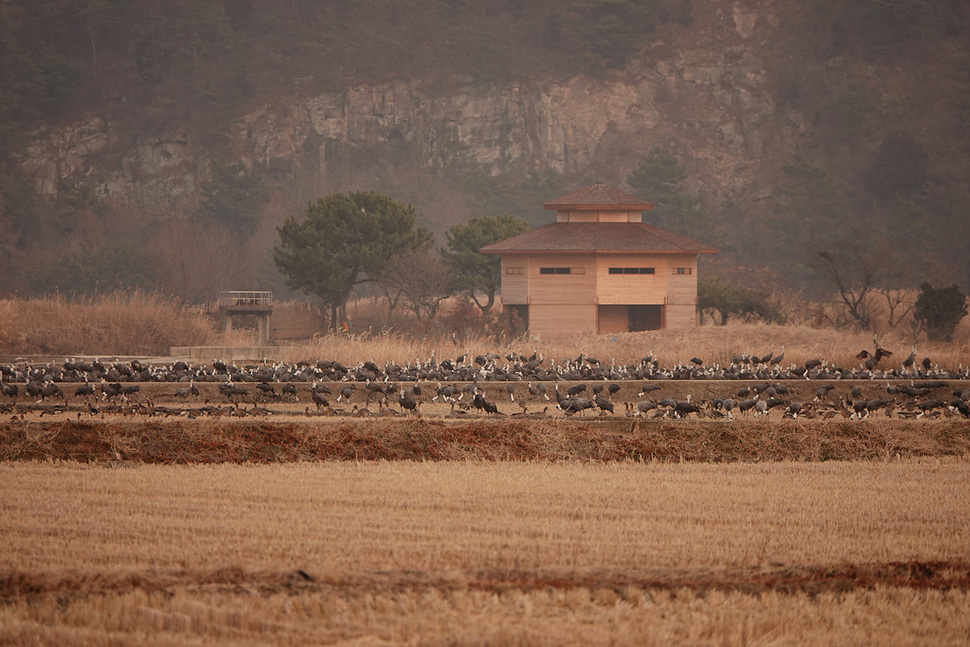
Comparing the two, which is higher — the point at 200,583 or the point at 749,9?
the point at 749,9

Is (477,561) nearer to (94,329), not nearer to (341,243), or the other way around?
(94,329)

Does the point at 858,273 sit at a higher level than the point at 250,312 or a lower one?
higher

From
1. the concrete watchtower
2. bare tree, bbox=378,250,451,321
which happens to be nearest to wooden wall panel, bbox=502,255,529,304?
bare tree, bbox=378,250,451,321

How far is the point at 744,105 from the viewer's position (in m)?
112

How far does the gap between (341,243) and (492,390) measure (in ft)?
107

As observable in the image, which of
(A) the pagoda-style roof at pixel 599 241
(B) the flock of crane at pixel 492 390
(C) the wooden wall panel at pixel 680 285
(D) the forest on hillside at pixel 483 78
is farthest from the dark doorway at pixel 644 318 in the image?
(D) the forest on hillside at pixel 483 78

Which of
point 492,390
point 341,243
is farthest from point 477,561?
point 341,243

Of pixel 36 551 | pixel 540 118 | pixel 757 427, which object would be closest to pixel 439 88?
pixel 540 118

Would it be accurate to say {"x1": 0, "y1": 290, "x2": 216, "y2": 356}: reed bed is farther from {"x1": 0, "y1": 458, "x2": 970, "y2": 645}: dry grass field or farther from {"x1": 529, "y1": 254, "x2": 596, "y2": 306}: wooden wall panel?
{"x1": 0, "y1": 458, "x2": 970, "y2": 645}: dry grass field

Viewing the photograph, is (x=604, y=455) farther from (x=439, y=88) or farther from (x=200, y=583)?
(x=439, y=88)

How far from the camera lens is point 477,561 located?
451 inches

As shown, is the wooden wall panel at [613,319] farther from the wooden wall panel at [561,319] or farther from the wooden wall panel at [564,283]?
the wooden wall panel at [564,283]

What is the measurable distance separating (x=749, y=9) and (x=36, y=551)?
396 feet

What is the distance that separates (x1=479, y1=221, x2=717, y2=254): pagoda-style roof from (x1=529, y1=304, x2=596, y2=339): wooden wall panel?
236 centimetres
